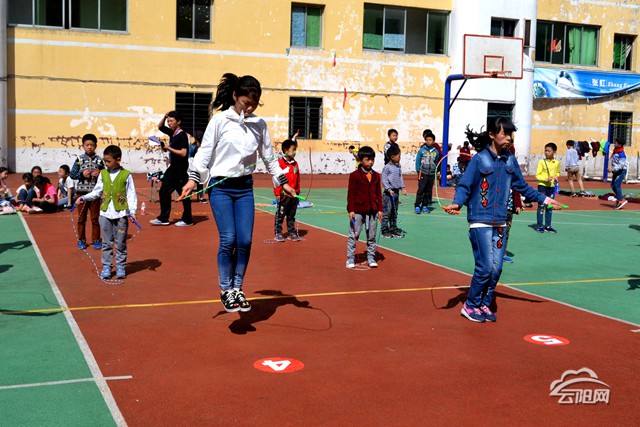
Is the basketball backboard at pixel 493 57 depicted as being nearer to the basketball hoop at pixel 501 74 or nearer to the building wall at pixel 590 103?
the basketball hoop at pixel 501 74

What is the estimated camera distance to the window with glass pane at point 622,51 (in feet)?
130

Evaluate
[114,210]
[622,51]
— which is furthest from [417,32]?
[114,210]

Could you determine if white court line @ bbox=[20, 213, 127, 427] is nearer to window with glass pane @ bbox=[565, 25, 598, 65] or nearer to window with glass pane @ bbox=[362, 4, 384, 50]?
window with glass pane @ bbox=[362, 4, 384, 50]

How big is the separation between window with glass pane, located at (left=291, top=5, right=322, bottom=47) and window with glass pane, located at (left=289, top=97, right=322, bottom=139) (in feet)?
7.96

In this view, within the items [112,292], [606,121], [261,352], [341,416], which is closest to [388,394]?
[341,416]

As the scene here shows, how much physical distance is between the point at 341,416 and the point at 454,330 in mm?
2794

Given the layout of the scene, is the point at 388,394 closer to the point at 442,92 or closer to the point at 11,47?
the point at 11,47

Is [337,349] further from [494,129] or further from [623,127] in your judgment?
[623,127]

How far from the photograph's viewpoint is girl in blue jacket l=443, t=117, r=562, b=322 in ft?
26.7

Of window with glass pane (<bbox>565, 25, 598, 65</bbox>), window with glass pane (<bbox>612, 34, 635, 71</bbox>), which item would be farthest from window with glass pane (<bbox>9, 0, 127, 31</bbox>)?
window with glass pane (<bbox>612, 34, 635, 71</bbox>)

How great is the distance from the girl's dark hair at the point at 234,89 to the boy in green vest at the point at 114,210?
10.4ft

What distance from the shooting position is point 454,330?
7848mm

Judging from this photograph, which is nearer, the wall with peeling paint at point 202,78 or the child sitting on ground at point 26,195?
the child sitting on ground at point 26,195

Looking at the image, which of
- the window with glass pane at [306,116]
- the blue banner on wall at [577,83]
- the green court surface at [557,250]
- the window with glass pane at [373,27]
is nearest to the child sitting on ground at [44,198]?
the green court surface at [557,250]
